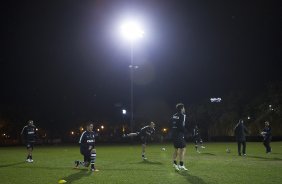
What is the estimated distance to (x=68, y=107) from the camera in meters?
90.8

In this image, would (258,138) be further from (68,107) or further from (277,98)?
(68,107)

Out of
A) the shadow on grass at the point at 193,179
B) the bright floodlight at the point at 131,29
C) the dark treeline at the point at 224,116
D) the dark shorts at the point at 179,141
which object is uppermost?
the bright floodlight at the point at 131,29

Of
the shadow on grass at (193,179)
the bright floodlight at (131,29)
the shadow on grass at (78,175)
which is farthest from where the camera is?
the bright floodlight at (131,29)

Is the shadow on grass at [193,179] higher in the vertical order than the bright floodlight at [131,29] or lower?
lower

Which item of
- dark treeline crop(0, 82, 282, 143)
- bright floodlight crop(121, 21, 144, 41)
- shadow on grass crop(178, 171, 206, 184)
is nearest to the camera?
shadow on grass crop(178, 171, 206, 184)

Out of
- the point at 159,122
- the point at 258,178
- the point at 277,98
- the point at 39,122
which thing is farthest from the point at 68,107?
the point at 258,178

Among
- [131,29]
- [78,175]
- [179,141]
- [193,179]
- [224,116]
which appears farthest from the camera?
[224,116]

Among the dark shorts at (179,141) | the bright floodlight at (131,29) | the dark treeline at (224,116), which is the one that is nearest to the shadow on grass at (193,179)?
the dark shorts at (179,141)

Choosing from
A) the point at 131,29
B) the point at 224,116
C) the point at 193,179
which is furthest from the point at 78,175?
the point at 224,116

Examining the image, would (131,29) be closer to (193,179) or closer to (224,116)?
(193,179)

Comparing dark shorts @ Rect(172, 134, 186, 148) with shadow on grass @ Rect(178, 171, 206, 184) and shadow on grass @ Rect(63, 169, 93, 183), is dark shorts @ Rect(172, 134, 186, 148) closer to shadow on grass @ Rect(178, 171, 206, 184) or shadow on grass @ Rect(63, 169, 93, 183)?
shadow on grass @ Rect(178, 171, 206, 184)

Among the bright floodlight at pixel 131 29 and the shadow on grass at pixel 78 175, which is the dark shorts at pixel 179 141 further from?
the bright floodlight at pixel 131 29

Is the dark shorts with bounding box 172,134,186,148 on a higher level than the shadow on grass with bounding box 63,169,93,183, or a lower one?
higher

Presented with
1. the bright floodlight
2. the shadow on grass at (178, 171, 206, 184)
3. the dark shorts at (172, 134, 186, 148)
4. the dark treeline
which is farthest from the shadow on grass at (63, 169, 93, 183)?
the dark treeline
